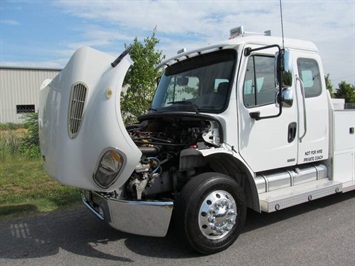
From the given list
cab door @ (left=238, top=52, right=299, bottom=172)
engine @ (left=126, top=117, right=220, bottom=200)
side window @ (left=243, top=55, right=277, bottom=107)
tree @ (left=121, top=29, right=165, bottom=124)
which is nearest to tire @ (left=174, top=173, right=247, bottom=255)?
engine @ (left=126, top=117, right=220, bottom=200)

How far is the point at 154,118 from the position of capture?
213 inches

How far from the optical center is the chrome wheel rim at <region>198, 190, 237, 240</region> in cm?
426

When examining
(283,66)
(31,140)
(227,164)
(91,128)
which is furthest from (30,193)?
(31,140)

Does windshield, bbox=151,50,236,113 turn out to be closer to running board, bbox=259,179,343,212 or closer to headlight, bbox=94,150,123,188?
running board, bbox=259,179,343,212

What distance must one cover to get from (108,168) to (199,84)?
1957mm

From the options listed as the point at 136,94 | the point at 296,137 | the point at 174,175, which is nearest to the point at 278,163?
the point at 296,137

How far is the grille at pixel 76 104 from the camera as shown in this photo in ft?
12.8

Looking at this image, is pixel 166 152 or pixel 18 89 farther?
pixel 18 89

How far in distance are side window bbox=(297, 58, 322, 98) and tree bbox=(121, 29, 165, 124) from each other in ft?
19.4

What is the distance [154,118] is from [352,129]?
11.0ft

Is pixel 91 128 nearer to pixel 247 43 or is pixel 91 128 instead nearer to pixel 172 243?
pixel 172 243

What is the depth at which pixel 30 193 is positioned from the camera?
7.14m

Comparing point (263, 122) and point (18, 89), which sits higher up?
point (18, 89)

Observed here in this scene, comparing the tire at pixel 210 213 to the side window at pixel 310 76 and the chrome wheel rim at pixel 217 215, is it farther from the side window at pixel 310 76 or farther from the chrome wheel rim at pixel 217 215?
the side window at pixel 310 76
